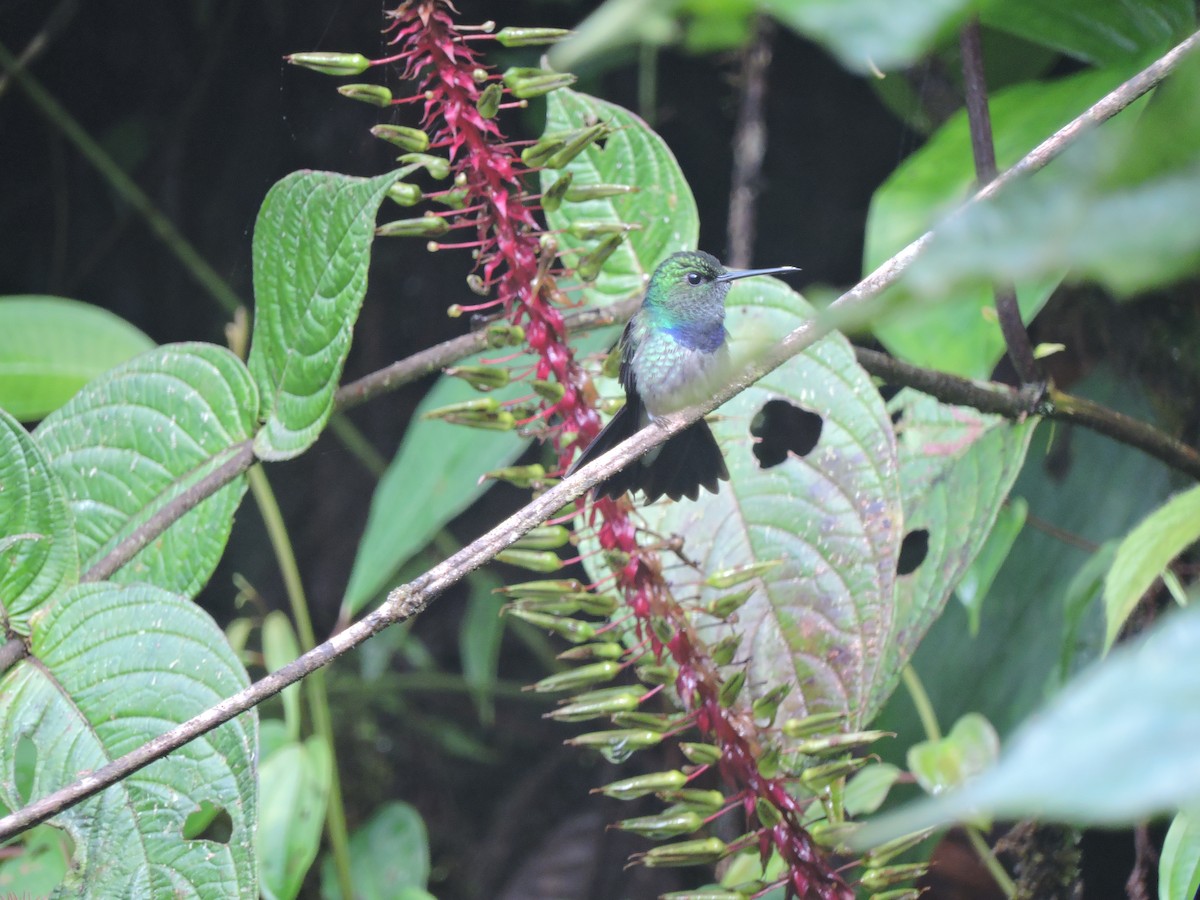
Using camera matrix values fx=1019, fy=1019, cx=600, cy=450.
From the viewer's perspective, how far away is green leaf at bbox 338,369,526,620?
4.59 feet

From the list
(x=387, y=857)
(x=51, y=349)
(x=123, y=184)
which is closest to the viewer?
(x=51, y=349)

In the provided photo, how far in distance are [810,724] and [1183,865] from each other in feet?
0.92

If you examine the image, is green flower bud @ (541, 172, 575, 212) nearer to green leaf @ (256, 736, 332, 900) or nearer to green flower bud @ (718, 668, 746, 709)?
green flower bud @ (718, 668, 746, 709)

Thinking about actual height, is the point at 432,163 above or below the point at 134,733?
above

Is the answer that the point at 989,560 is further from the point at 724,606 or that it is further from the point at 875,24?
the point at 875,24

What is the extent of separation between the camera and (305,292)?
85 centimetres

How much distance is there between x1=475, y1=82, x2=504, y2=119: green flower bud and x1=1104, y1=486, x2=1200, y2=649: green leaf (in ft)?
2.14

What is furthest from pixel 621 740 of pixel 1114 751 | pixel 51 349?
pixel 51 349

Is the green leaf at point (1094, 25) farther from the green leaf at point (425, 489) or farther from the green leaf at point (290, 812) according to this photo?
the green leaf at point (290, 812)

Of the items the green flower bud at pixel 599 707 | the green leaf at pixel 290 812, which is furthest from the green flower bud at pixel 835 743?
the green leaf at pixel 290 812

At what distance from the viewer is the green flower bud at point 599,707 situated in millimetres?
722

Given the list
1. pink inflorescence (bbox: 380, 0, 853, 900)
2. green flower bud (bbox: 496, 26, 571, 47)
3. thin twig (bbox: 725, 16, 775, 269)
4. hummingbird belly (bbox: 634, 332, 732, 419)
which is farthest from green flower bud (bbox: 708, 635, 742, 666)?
thin twig (bbox: 725, 16, 775, 269)

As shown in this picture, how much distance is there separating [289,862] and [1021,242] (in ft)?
4.45

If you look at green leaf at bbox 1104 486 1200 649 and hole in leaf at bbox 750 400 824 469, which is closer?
green leaf at bbox 1104 486 1200 649
